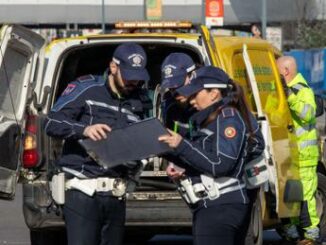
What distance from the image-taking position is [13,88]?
25.8ft

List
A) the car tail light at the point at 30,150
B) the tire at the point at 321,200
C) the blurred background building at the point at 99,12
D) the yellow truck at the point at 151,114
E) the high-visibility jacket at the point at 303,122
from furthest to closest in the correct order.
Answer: the blurred background building at the point at 99,12, the tire at the point at 321,200, the high-visibility jacket at the point at 303,122, the car tail light at the point at 30,150, the yellow truck at the point at 151,114

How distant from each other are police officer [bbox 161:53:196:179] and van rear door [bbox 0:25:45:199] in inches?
48.5

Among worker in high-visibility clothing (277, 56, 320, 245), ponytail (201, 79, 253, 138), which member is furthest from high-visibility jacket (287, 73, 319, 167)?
ponytail (201, 79, 253, 138)

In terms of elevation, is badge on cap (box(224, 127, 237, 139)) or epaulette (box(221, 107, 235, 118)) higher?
epaulette (box(221, 107, 235, 118))

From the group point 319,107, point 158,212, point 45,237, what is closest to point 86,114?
point 158,212

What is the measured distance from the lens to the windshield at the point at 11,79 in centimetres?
755

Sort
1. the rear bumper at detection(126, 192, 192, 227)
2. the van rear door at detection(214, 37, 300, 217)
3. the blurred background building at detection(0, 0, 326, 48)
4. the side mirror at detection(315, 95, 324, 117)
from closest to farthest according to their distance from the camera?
the rear bumper at detection(126, 192, 192, 227)
the van rear door at detection(214, 37, 300, 217)
the side mirror at detection(315, 95, 324, 117)
the blurred background building at detection(0, 0, 326, 48)

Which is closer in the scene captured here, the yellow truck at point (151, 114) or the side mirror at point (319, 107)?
the yellow truck at point (151, 114)

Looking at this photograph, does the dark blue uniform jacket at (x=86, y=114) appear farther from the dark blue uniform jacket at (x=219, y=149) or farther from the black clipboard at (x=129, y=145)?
the dark blue uniform jacket at (x=219, y=149)

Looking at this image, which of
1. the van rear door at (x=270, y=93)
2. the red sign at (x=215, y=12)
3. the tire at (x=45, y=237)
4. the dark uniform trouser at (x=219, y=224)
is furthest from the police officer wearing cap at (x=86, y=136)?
the red sign at (x=215, y=12)

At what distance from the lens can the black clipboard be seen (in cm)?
591

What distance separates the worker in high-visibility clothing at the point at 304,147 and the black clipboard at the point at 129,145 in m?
3.98

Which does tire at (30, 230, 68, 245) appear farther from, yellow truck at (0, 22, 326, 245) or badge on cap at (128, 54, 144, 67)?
badge on cap at (128, 54, 144, 67)

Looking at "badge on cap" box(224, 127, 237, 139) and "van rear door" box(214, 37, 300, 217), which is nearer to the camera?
"badge on cap" box(224, 127, 237, 139)
